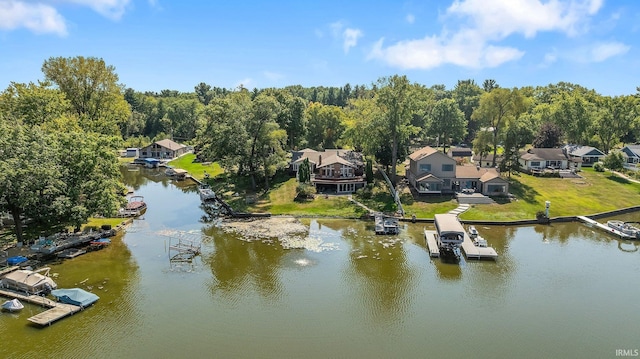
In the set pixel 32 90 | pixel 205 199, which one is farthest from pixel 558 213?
pixel 32 90

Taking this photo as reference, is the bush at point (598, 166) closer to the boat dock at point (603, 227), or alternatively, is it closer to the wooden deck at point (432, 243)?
the boat dock at point (603, 227)

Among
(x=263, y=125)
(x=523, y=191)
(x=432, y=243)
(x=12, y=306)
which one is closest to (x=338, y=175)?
(x=263, y=125)

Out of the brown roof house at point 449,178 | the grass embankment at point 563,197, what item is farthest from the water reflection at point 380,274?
the brown roof house at point 449,178

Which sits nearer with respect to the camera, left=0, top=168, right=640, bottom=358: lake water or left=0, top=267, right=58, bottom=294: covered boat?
left=0, top=168, right=640, bottom=358: lake water

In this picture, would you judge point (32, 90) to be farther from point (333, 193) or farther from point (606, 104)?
point (606, 104)

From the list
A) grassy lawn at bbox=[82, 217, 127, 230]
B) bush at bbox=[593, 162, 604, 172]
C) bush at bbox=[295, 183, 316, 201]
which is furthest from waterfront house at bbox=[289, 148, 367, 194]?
bush at bbox=[593, 162, 604, 172]

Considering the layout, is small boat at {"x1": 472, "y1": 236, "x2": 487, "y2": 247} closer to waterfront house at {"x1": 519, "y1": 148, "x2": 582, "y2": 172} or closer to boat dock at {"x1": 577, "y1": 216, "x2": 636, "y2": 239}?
boat dock at {"x1": 577, "y1": 216, "x2": 636, "y2": 239}
